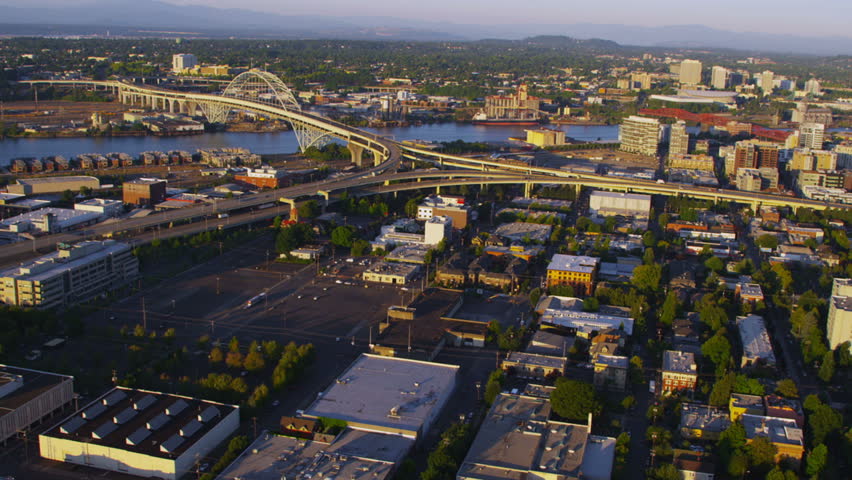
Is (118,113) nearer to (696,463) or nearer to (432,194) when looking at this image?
(432,194)

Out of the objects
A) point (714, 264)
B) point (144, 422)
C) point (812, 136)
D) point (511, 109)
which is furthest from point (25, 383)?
point (511, 109)

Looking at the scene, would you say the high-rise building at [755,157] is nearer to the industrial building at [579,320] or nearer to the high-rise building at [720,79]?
the industrial building at [579,320]

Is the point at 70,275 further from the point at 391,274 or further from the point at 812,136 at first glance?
the point at 812,136

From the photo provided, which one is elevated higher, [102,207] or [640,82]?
[640,82]

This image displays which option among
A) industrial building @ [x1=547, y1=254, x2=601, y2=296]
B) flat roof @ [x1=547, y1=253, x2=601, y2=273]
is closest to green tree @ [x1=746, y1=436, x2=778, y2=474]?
industrial building @ [x1=547, y1=254, x2=601, y2=296]

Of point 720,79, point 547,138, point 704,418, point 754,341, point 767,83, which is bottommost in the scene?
point 704,418

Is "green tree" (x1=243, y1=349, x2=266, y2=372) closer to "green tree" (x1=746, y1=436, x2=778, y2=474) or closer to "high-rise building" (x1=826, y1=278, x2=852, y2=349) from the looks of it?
"green tree" (x1=746, y1=436, x2=778, y2=474)
